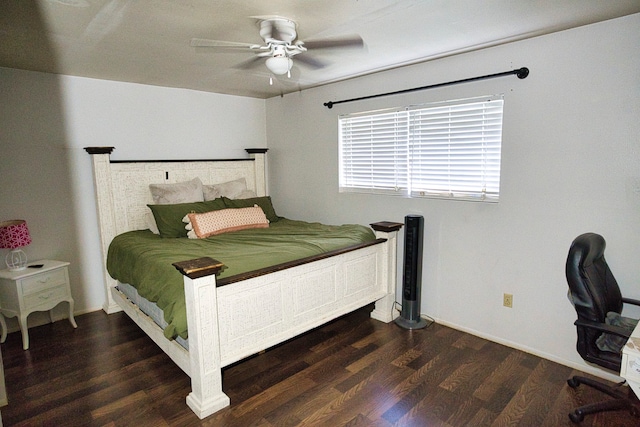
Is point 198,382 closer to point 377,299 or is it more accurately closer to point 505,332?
point 377,299

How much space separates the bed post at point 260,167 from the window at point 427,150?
1.24 m

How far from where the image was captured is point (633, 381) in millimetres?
1457

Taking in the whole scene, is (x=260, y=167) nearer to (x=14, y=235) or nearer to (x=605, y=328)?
(x=14, y=235)

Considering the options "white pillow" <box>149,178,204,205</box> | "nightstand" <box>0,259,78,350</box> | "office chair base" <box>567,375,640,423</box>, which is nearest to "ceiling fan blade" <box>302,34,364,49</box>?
"white pillow" <box>149,178,204,205</box>

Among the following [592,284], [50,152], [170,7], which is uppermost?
[170,7]

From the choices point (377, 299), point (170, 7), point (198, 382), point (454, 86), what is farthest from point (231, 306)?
point (454, 86)

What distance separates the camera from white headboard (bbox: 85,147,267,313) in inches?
138

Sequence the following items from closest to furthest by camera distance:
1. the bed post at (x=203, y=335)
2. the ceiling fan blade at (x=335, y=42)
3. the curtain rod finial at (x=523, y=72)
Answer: the bed post at (x=203, y=335) < the ceiling fan blade at (x=335, y=42) < the curtain rod finial at (x=523, y=72)

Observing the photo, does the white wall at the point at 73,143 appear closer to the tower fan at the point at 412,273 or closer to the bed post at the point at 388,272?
the bed post at the point at 388,272

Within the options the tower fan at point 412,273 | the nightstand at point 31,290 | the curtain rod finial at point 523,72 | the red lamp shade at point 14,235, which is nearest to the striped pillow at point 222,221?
the nightstand at point 31,290

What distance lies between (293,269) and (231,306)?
19.7 inches

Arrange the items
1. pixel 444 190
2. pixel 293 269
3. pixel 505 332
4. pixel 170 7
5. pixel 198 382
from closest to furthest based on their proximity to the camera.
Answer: pixel 170 7 < pixel 198 382 < pixel 293 269 < pixel 505 332 < pixel 444 190

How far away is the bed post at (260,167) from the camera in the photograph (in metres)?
4.60

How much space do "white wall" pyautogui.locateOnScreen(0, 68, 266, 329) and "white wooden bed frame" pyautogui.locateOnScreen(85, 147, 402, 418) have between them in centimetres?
15
